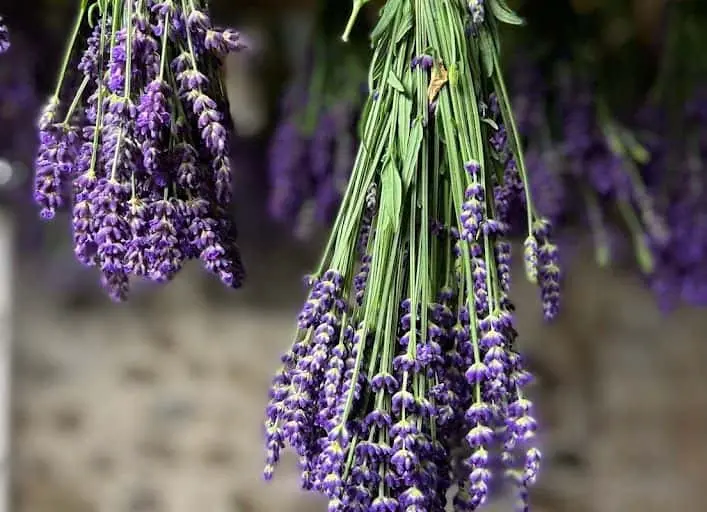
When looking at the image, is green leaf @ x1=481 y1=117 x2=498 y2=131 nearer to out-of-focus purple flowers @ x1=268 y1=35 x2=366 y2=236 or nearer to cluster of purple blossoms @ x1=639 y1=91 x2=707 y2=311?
out-of-focus purple flowers @ x1=268 y1=35 x2=366 y2=236

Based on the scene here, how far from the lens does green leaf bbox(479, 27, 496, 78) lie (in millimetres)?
681

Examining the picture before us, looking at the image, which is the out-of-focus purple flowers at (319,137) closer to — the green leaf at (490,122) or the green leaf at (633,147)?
the green leaf at (633,147)

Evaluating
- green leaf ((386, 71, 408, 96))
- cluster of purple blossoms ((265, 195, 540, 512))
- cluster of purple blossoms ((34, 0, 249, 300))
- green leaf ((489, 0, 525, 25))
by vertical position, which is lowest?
cluster of purple blossoms ((265, 195, 540, 512))

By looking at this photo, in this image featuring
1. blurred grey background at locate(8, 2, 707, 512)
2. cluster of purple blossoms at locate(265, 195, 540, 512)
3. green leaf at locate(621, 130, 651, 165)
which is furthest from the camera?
blurred grey background at locate(8, 2, 707, 512)

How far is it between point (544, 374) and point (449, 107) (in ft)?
4.71

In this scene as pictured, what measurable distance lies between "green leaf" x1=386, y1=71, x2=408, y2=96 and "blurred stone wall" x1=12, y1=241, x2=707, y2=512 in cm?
136

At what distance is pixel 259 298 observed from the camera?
2.05 meters

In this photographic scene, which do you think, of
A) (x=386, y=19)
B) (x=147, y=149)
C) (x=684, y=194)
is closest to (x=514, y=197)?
(x=386, y=19)

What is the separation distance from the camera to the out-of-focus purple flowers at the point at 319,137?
4.18ft

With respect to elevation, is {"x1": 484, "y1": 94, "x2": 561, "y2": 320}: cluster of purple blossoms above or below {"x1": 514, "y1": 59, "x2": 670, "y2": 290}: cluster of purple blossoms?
below

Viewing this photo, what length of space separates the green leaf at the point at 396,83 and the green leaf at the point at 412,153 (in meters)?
0.03

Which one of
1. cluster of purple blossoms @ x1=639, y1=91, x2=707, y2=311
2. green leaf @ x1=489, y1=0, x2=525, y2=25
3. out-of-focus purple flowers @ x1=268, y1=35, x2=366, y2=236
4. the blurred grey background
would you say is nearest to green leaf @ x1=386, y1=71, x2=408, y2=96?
green leaf @ x1=489, y1=0, x2=525, y2=25

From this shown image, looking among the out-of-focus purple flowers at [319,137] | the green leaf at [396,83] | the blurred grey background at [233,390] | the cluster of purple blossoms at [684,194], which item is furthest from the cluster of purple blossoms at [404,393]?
the blurred grey background at [233,390]

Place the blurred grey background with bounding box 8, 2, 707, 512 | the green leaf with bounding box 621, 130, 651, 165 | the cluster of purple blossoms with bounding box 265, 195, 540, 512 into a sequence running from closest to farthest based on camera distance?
the cluster of purple blossoms with bounding box 265, 195, 540, 512 < the green leaf with bounding box 621, 130, 651, 165 < the blurred grey background with bounding box 8, 2, 707, 512
